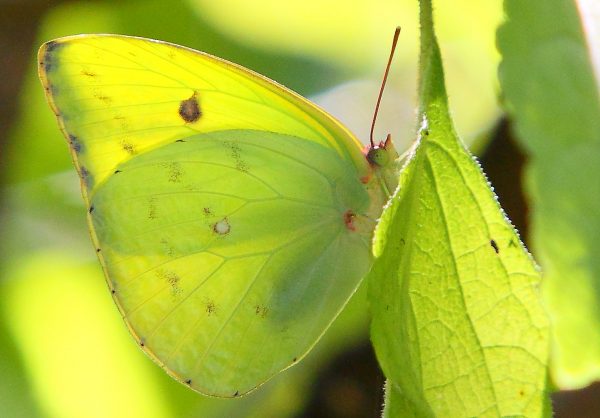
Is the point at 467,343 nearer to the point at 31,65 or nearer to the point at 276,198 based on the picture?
the point at 276,198

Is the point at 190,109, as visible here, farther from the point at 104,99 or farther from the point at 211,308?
the point at 211,308

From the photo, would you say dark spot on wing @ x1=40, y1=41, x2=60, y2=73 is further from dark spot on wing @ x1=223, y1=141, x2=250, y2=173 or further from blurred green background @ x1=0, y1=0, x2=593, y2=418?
blurred green background @ x1=0, y1=0, x2=593, y2=418

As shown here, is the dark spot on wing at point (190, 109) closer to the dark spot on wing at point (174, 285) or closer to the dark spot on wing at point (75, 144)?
the dark spot on wing at point (75, 144)

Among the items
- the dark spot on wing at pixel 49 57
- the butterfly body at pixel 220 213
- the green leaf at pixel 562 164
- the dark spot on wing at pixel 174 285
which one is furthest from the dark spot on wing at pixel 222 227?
the green leaf at pixel 562 164

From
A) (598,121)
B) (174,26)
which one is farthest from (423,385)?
(174,26)

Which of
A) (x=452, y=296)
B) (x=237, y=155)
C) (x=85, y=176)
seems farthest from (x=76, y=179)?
(x=452, y=296)

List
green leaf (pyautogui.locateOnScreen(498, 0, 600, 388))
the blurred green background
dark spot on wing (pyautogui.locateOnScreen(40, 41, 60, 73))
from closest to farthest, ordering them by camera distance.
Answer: green leaf (pyautogui.locateOnScreen(498, 0, 600, 388)), dark spot on wing (pyautogui.locateOnScreen(40, 41, 60, 73)), the blurred green background

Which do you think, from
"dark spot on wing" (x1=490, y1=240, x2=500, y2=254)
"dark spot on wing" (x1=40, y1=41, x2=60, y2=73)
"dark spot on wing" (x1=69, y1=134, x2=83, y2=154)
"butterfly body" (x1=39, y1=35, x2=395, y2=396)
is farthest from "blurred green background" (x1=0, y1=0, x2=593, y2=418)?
"dark spot on wing" (x1=490, y1=240, x2=500, y2=254)
